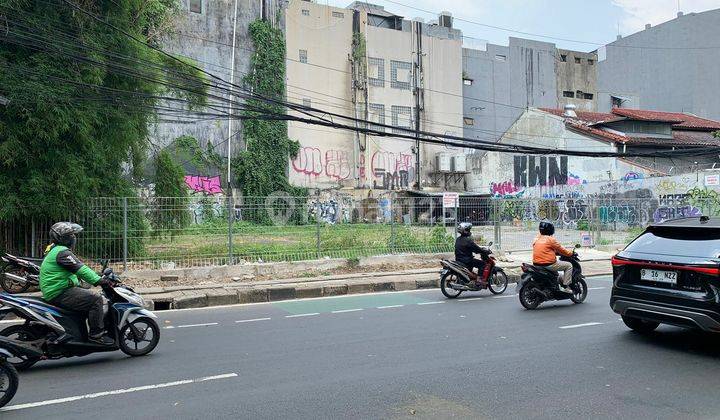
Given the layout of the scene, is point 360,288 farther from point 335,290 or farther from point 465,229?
point 465,229

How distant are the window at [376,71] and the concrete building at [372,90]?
0.07 m

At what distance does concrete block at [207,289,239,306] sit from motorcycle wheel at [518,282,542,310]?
19.1 feet

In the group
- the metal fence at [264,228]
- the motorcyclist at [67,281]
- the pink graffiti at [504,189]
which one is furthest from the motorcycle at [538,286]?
the pink graffiti at [504,189]

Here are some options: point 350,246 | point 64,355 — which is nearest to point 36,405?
point 64,355

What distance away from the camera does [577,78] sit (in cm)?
5416

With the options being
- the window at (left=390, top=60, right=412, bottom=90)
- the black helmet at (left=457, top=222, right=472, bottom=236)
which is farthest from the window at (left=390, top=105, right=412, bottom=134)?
the black helmet at (left=457, top=222, right=472, bottom=236)

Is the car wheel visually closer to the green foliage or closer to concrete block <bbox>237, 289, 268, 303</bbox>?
concrete block <bbox>237, 289, 268, 303</bbox>

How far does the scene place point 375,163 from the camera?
4194 cm

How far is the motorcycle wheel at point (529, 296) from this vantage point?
32.6ft

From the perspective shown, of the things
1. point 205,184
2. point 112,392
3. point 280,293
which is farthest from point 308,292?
point 205,184

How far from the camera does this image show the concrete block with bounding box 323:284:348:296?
12748mm

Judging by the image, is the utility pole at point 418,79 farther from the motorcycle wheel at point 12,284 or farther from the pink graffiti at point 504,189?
the motorcycle wheel at point 12,284

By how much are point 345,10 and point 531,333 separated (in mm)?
36605

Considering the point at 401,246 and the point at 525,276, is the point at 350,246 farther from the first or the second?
the point at 525,276
